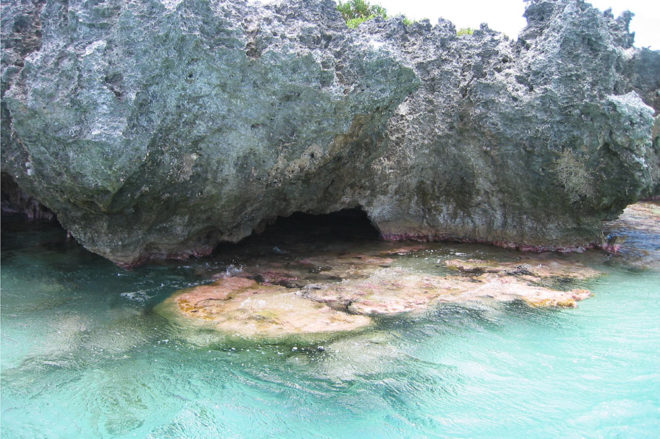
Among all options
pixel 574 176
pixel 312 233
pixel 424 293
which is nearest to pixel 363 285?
pixel 424 293

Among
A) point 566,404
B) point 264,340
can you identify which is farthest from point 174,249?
point 566,404

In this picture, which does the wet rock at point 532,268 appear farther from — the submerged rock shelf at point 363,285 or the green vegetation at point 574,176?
the green vegetation at point 574,176

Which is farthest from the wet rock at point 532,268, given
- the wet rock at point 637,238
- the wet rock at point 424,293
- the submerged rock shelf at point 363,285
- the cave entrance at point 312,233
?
the cave entrance at point 312,233

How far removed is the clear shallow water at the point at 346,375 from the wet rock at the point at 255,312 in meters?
0.27

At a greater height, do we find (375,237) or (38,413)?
(375,237)

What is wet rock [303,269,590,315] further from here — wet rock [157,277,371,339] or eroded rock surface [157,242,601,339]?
wet rock [157,277,371,339]

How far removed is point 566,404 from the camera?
433 centimetres

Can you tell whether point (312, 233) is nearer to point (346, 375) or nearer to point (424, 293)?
point (424, 293)

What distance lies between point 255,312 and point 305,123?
9.84 feet

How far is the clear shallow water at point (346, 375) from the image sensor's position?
4102 millimetres

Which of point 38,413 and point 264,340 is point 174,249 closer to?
point 264,340

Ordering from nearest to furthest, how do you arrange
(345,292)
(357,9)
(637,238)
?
(345,292) → (637,238) → (357,9)

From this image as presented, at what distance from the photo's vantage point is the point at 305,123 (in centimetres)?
747

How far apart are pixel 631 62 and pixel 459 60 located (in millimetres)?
5332
